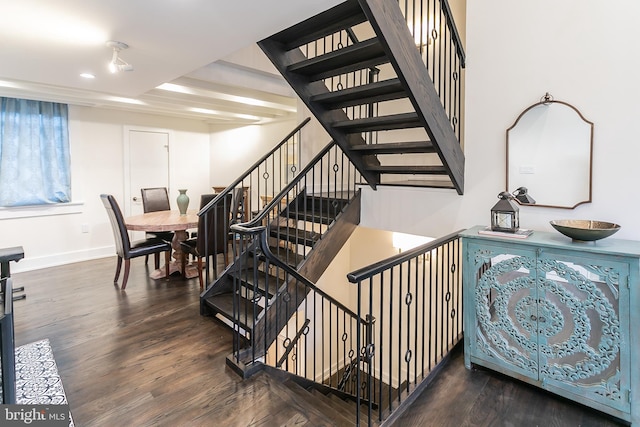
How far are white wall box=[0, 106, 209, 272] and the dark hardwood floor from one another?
1.76m

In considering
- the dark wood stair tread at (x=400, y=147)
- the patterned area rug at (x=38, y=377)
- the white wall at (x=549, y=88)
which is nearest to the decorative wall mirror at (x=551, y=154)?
the white wall at (x=549, y=88)

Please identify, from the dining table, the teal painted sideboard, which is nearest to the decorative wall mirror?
the teal painted sideboard

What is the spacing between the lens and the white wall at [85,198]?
4832 mm

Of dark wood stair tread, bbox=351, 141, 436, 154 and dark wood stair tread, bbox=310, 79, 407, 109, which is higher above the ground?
dark wood stair tread, bbox=310, 79, 407, 109

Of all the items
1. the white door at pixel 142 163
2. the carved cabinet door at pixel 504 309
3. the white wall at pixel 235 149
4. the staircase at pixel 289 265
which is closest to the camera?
the carved cabinet door at pixel 504 309

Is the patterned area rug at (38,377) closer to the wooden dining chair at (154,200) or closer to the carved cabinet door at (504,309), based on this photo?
the carved cabinet door at (504,309)

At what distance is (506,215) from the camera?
2.19 meters

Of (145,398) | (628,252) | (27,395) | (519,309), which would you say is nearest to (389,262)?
(519,309)

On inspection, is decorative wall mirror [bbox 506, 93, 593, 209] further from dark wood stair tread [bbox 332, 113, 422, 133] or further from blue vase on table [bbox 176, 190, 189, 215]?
blue vase on table [bbox 176, 190, 189, 215]

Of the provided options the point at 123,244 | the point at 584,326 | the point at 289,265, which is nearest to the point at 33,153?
the point at 123,244

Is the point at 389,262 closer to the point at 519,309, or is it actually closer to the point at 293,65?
the point at 519,309

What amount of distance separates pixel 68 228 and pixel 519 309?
6.02 meters

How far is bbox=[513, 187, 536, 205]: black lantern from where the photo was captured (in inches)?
89.6

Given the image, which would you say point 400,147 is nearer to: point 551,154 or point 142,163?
point 551,154
